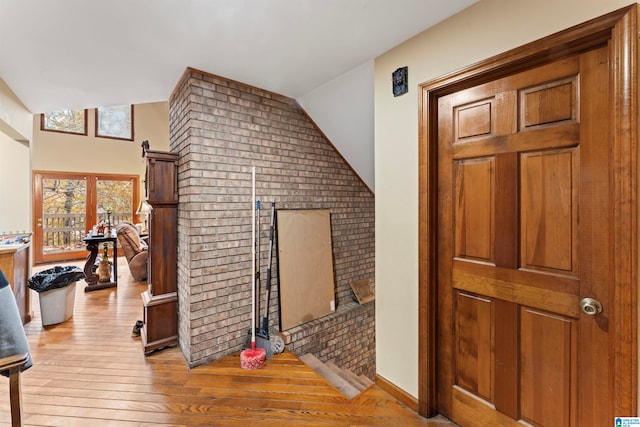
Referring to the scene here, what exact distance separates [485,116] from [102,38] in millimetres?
2546

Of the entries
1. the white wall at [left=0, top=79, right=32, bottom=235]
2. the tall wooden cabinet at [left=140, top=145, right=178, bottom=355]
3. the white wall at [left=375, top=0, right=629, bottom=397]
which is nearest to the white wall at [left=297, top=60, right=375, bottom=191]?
the white wall at [left=375, top=0, right=629, bottom=397]

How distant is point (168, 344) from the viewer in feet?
8.81

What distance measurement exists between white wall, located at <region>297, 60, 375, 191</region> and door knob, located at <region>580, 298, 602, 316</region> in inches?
78.9

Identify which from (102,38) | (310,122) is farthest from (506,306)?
(102,38)

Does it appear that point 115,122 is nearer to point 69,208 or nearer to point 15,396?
point 69,208

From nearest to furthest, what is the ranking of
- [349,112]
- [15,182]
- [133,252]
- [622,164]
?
[622,164]
[349,112]
[15,182]
[133,252]

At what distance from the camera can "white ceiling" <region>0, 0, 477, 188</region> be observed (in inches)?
64.6

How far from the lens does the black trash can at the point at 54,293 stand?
10.5 ft

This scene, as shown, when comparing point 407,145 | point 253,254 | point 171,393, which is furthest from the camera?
point 253,254

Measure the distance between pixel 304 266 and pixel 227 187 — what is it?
1230 mm

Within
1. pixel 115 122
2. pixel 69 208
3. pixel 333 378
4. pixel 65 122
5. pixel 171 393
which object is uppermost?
pixel 115 122

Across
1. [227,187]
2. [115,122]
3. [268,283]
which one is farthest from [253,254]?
[115,122]

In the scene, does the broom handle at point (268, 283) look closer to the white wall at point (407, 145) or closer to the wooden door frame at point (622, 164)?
the white wall at point (407, 145)

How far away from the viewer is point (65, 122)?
270 inches
